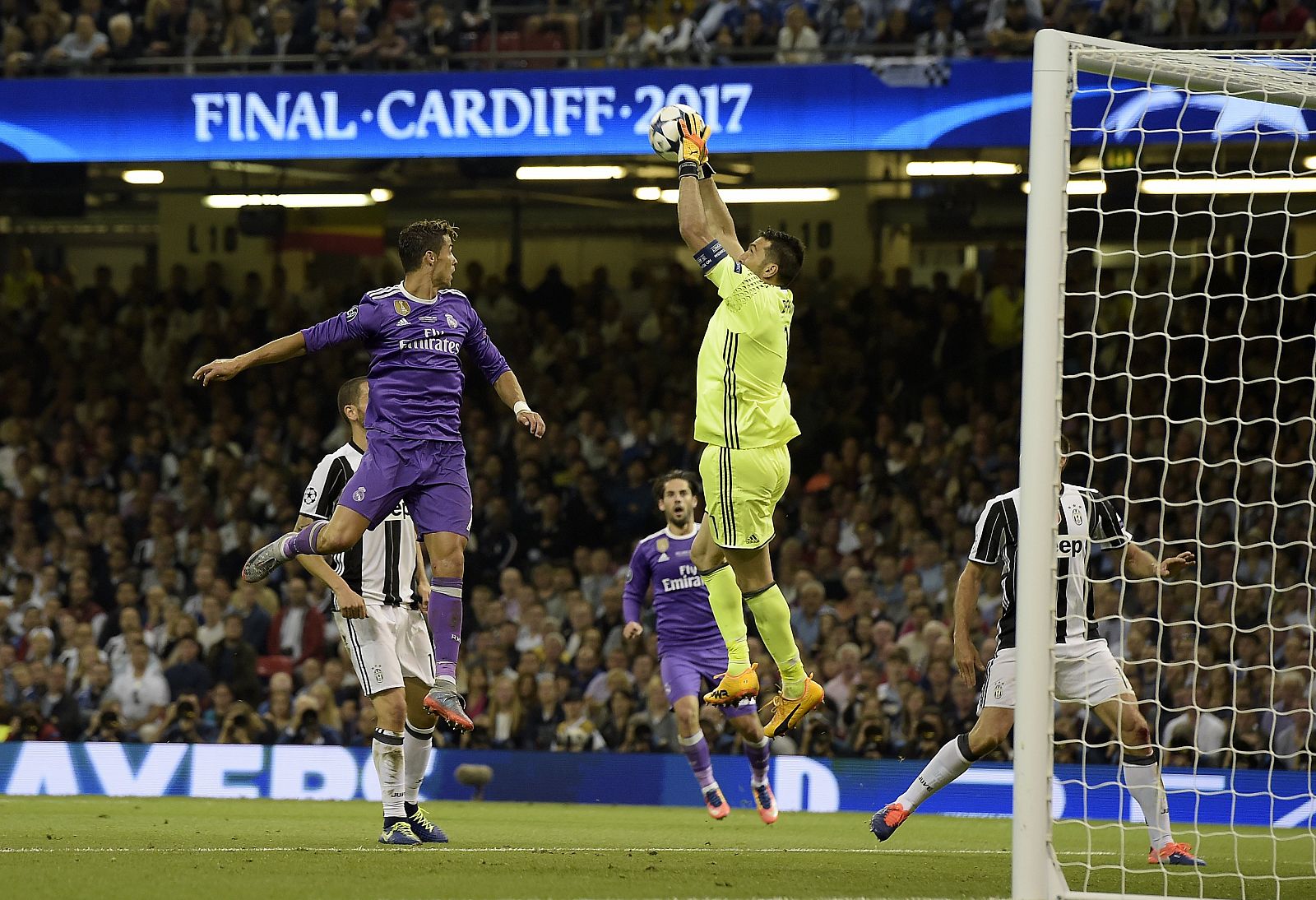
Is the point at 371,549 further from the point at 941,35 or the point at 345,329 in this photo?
the point at 941,35

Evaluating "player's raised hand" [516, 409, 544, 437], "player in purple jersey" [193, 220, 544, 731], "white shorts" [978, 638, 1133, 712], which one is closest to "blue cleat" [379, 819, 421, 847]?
"player in purple jersey" [193, 220, 544, 731]

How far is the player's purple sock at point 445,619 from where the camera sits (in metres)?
8.12

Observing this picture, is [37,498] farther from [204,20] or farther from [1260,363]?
[1260,363]

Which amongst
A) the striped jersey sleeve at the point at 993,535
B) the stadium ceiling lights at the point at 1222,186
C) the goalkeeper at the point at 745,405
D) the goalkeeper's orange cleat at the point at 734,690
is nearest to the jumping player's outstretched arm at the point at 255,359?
the goalkeeper at the point at 745,405

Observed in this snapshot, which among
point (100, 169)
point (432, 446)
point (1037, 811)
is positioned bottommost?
point (1037, 811)

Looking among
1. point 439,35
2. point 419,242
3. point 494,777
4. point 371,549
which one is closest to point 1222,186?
point 439,35

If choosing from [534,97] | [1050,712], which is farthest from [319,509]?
[534,97]

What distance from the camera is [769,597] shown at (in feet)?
27.6

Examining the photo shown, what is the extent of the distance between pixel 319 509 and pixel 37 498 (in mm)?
9926

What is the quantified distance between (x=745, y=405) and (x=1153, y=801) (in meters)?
2.83

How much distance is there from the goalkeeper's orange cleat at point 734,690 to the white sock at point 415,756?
171cm

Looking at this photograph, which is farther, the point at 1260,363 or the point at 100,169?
the point at 100,169

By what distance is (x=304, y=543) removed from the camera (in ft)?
27.3

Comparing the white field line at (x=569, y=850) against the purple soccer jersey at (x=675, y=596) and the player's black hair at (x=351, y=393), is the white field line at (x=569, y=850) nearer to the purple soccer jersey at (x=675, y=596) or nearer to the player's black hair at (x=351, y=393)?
the player's black hair at (x=351, y=393)
